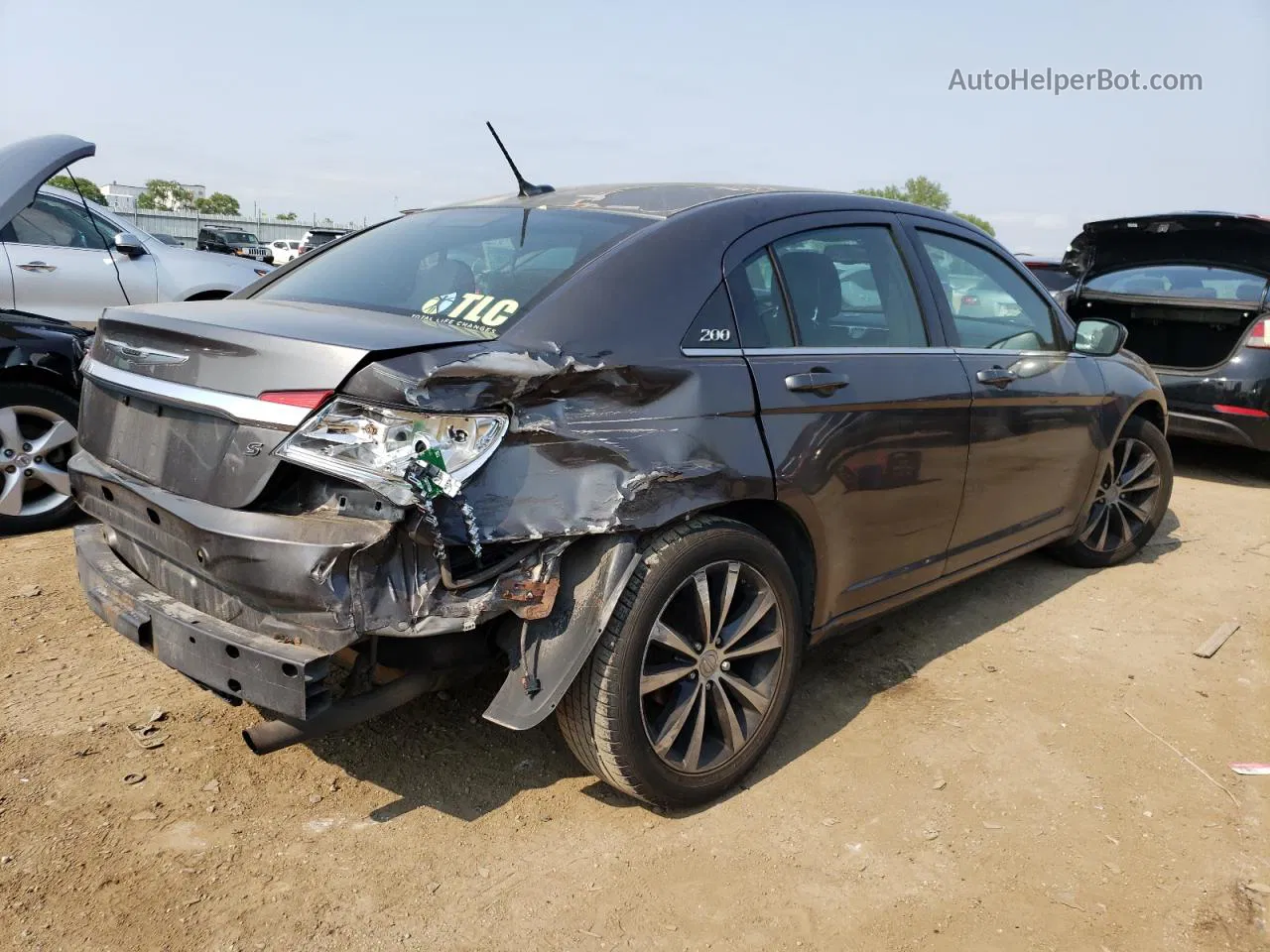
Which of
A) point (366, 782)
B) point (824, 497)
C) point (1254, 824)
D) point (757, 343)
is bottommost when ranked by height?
point (366, 782)

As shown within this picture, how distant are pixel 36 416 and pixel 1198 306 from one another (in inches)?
282

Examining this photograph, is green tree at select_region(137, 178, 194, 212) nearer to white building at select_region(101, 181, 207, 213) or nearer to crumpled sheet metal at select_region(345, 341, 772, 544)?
white building at select_region(101, 181, 207, 213)

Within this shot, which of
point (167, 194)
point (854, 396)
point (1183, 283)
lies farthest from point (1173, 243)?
point (167, 194)

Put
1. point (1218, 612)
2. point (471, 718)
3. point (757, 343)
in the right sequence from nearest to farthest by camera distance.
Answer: point (757, 343) < point (471, 718) < point (1218, 612)

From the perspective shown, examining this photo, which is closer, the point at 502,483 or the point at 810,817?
the point at 502,483

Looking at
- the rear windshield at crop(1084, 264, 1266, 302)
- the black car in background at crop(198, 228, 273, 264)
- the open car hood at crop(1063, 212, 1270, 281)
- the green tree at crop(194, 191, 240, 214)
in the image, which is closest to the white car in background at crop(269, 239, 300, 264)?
the black car in background at crop(198, 228, 273, 264)

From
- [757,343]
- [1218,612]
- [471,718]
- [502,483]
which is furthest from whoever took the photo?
[1218,612]

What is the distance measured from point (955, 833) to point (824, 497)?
1.01m

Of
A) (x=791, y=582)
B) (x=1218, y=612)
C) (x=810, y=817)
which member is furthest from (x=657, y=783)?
(x=1218, y=612)

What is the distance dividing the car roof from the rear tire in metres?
2.16

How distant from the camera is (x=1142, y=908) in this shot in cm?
246

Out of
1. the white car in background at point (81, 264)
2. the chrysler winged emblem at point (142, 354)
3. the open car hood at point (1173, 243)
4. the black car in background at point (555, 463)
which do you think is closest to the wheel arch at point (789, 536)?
the black car in background at point (555, 463)

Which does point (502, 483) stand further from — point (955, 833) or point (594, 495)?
point (955, 833)

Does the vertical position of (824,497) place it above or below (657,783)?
above
